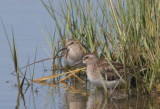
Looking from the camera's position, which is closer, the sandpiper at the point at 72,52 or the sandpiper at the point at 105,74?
the sandpiper at the point at 105,74

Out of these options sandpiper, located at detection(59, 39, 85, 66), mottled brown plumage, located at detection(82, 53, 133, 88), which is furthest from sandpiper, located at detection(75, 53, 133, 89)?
sandpiper, located at detection(59, 39, 85, 66)

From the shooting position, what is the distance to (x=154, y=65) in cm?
898

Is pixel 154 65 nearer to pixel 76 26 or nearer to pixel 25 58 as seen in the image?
pixel 76 26

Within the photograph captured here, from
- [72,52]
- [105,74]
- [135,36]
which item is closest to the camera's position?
[135,36]

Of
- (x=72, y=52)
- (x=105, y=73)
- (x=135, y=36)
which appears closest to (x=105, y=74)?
(x=105, y=73)

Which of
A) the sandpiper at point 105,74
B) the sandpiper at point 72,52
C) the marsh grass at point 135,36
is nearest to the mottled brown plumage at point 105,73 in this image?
the sandpiper at point 105,74

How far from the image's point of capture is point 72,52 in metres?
12.3

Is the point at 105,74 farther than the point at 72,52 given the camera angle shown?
No

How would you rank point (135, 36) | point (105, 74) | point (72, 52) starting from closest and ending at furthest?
point (135, 36), point (105, 74), point (72, 52)

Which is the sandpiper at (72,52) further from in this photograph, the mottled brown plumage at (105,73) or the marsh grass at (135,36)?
the mottled brown plumage at (105,73)

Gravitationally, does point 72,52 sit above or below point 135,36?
above

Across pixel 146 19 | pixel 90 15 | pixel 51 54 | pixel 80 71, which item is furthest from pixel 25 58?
pixel 146 19

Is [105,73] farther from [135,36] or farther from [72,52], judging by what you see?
[72,52]

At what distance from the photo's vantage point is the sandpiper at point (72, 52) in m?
11.9
